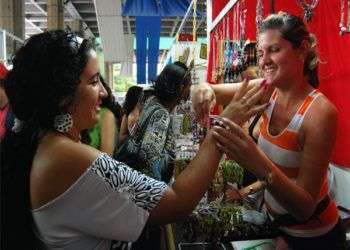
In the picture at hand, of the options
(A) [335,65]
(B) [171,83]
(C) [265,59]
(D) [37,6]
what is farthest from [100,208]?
(D) [37,6]

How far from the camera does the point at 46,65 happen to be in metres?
1.16

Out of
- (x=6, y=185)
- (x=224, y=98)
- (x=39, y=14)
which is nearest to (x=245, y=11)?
(x=224, y=98)

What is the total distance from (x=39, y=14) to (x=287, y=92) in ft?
50.7

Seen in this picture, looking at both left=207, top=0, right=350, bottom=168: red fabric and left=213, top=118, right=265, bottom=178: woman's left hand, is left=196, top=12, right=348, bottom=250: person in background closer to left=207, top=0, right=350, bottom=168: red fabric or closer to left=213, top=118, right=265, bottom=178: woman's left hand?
left=213, top=118, right=265, bottom=178: woman's left hand

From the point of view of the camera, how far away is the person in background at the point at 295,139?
1.32 m

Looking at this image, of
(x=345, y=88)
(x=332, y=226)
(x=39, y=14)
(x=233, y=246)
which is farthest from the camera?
(x=39, y=14)

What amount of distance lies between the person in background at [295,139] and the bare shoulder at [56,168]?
47 centimetres

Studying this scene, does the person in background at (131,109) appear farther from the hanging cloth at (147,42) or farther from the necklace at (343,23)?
the necklace at (343,23)

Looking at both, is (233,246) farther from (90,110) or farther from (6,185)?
(6,185)

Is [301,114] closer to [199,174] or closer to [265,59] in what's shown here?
[265,59]

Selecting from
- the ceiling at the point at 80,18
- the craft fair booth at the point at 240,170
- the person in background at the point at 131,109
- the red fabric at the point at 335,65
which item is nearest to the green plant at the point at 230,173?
the craft fair booth at the point at 240,170

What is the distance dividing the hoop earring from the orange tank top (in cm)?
75

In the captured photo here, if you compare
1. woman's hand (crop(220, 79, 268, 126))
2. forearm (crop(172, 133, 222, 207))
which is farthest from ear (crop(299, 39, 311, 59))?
forearm (crop(172, 133, 222, 207))

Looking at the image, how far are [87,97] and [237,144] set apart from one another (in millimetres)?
502
